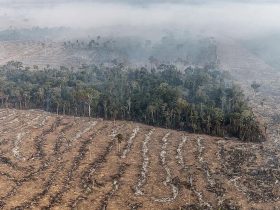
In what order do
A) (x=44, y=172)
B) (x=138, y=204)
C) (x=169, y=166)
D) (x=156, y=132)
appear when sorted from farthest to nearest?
(x=156, y=132), (x=169, y=166), (x=44, y=172), (x=138, y=204)

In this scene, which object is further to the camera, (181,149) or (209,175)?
(181,149)

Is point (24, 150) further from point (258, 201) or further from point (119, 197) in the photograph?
point (258, 201)

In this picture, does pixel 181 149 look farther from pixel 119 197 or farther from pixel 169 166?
pixel 119 197

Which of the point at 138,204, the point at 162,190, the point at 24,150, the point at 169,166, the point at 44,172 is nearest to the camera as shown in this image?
the point at 138,204

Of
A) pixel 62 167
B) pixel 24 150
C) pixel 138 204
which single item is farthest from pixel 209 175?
pixel 24 150

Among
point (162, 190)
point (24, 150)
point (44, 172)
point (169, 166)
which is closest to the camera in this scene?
point (162, 190)

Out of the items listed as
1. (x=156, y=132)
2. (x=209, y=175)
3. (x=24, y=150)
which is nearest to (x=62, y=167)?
(x=24, y=150)
